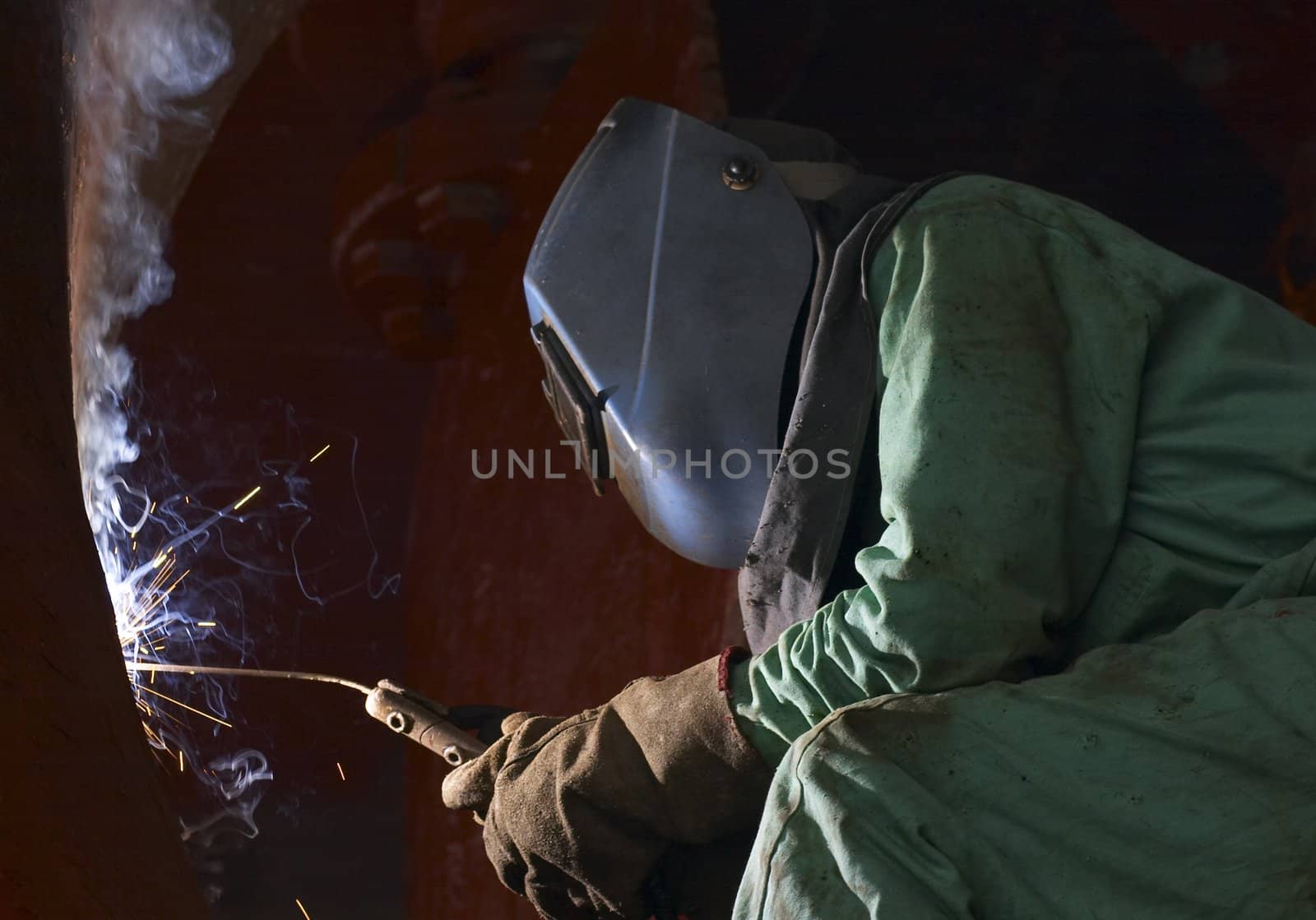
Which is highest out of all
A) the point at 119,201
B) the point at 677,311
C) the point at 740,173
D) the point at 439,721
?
the point at 740,173

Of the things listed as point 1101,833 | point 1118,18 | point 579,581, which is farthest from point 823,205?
point 1118,18

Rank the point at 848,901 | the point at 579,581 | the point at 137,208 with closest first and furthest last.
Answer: the point at 848,901 < the point at 137,208 < the point at 579,581

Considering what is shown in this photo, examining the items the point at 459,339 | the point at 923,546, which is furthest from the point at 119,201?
the point at 923,546

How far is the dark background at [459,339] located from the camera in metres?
2.96

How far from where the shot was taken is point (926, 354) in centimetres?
152

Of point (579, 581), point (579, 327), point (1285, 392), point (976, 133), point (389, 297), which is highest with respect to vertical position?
point (1285, 392)

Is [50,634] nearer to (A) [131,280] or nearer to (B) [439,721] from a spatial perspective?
(B) [439,721]

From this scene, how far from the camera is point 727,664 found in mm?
1702

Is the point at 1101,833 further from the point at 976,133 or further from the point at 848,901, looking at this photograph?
the point at 976,133

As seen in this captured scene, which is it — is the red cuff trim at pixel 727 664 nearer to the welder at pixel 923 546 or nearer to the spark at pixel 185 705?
the welder at pixel 923 546

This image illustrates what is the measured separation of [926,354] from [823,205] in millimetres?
461

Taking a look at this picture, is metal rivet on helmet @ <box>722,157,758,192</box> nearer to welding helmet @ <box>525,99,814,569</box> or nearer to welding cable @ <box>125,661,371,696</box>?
welding helmet @ <box>525,99,814,569</box>

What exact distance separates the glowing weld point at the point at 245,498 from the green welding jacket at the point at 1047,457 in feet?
5.26

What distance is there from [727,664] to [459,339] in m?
1.69
